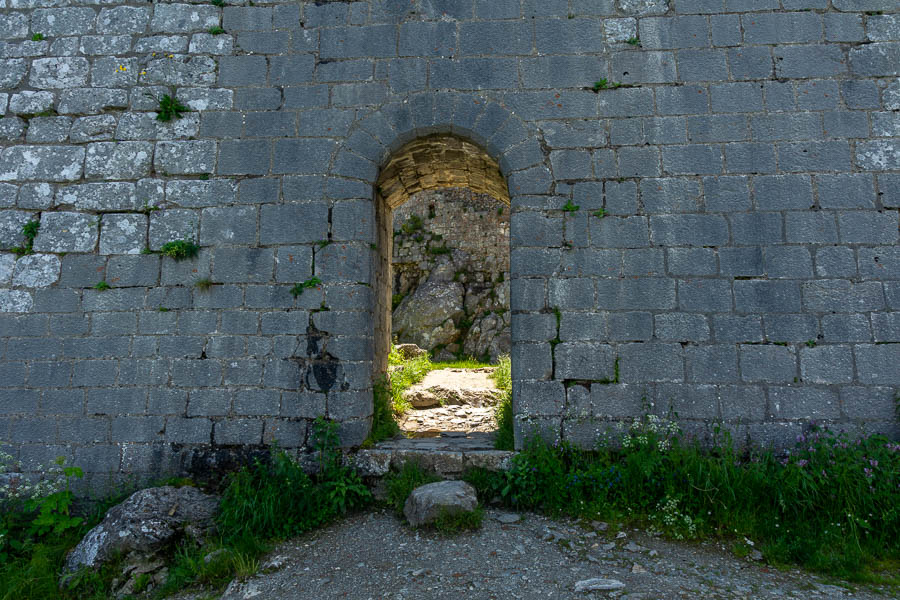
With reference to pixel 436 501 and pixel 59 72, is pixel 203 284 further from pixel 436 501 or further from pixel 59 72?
pixel 436 501

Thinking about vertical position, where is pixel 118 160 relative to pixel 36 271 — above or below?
above

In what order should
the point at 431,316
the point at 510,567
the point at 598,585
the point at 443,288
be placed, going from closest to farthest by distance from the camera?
the point at 598,585
the point at 510,567
the point at 431,316
the point at 443,288

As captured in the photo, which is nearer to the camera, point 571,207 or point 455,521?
point 455,521

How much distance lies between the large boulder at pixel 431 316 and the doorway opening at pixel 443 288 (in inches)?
1.1

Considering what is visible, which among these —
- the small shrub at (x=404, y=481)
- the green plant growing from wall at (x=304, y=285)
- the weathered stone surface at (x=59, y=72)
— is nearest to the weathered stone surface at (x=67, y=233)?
the weathered stone surface at (x=59, y=72)

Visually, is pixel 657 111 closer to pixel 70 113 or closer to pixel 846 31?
pixel 846 31

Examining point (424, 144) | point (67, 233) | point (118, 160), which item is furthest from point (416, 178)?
point (67, 233)

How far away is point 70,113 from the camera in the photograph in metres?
4.72

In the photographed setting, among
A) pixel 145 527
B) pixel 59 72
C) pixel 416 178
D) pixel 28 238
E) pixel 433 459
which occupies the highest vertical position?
pixel 59 72

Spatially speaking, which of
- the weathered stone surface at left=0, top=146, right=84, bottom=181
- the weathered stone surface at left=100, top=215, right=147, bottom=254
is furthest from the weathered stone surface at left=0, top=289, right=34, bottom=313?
the weathered stone surface at left=0, top=146, right=84, bottom=181

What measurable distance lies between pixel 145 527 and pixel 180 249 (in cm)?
224

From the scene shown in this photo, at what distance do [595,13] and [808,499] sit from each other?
14.3ft

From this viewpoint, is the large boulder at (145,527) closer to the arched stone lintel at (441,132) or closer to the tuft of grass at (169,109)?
the arched stone lintel at (441,132)

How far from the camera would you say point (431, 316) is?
14023 millimetres
